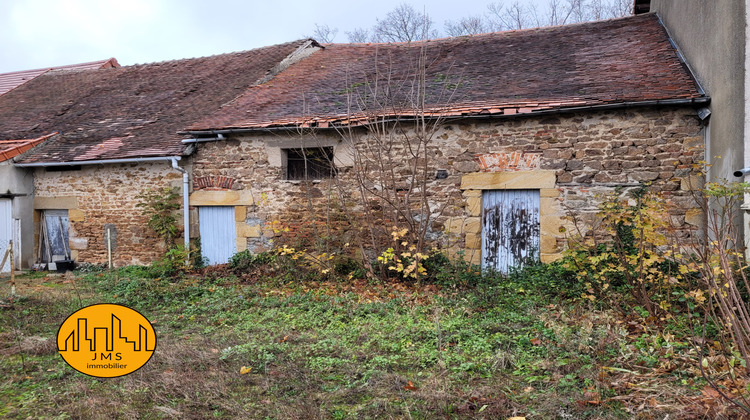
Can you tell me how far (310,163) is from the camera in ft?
30.4

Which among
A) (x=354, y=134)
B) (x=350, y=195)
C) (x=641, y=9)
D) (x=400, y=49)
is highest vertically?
(x=641, y=9)

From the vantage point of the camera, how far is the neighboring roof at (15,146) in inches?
411

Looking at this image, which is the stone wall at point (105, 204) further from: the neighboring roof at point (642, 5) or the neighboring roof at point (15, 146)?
the neighboring roof at point (642, 5)

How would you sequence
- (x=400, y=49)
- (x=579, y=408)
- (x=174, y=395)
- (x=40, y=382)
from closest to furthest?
(x=579, y=408)
(x=174, y=395)
(x=40, y=382)
(x=400, y=49)

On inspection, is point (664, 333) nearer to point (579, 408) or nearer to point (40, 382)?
point (579, 408)

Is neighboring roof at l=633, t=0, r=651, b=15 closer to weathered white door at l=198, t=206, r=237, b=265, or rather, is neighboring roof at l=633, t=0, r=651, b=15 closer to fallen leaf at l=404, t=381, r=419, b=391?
weathered white door at l=198, t=206, r=237, b=265

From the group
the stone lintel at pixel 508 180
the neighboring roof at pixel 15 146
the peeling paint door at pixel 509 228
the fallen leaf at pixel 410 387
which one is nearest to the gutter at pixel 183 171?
the neighboring roof at pixel 15 146

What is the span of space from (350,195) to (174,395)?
5197 mm

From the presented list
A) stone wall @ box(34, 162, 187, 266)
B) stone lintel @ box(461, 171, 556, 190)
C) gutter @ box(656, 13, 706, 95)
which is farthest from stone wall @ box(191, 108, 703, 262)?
stone wall @ box(34, 162, 187, 266)

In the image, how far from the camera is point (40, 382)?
4238 mm

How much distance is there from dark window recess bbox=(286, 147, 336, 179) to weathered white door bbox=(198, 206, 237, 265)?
146cm

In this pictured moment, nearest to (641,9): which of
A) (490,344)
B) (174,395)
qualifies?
(490,344)

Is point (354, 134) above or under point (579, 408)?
above

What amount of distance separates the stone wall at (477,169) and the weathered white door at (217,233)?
0.22 meters
